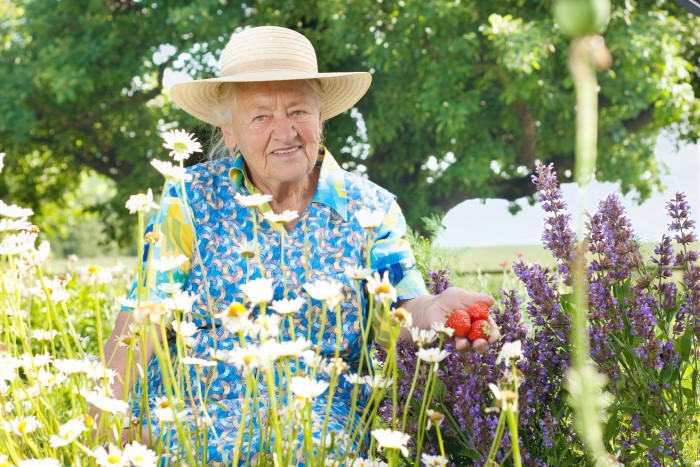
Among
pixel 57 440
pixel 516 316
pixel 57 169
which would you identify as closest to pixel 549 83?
pixel 516 316

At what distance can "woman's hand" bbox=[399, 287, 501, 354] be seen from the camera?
1.82 metres

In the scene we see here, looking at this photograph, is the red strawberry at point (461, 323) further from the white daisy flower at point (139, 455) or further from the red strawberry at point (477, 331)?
the white daisy flower at point (139, 455)

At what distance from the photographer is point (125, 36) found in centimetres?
1096

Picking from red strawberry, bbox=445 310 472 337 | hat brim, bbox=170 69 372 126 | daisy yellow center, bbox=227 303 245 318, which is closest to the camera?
daisy yellow center, bbox=227 303 245 318

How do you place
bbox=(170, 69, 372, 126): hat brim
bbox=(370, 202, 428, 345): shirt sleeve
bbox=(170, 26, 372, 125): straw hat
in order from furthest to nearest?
bbox=(170, 69, 372, 126): hat brim → bbox=(170, 26, 372, 125): straw hat → bbox=(370, 202, 428, 345): shirt sleeve

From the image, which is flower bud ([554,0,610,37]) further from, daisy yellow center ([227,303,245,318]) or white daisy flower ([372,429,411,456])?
white daisy flower ([372,429,411,456])

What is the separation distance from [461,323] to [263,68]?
3.57ft

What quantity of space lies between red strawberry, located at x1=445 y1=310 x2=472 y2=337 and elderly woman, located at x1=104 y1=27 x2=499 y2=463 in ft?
1.30

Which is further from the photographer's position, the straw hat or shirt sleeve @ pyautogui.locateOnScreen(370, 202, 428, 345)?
the straw hat

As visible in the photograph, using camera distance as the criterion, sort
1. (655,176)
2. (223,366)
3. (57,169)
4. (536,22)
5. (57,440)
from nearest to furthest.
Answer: (57,440), (223,366), (536,22), (655,176), (57,169)

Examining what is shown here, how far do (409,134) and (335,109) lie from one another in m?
8.53

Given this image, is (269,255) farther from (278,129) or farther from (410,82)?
(410,82)

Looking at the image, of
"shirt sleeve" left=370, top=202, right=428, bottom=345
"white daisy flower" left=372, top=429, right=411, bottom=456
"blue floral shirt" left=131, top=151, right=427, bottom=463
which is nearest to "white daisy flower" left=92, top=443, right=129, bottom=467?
"white daisy flower" left=372, top=429, right=411, bottom=456

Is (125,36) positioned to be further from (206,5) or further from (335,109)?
(335,109)
